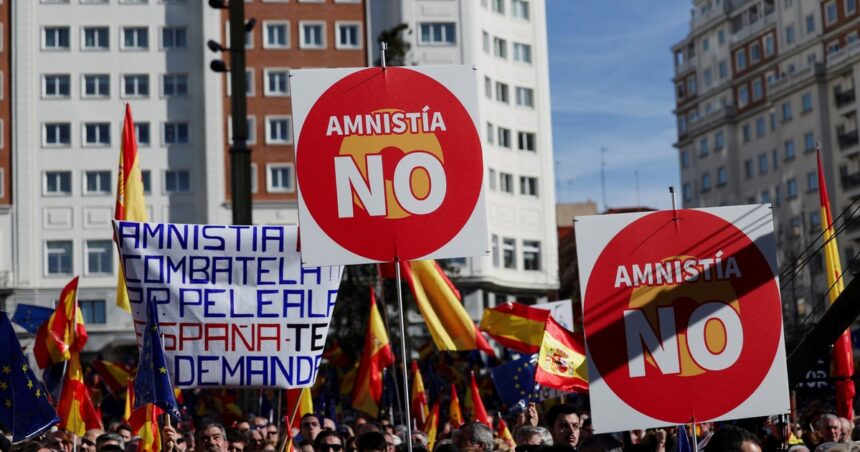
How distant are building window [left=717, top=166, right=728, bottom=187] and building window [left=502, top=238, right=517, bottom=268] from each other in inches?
1149

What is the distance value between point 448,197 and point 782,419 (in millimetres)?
2260

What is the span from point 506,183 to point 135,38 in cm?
1856

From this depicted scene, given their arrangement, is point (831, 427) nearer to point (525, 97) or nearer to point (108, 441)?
point (108, 441)

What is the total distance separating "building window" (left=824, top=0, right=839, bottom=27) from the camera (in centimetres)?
8156

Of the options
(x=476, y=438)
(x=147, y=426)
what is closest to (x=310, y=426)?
(x=147, y=426)

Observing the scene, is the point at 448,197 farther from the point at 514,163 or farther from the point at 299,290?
the point at 514,163

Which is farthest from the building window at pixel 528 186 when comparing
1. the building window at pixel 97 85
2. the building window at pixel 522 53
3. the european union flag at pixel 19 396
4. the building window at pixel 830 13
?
the european union flag at pixel 19 396

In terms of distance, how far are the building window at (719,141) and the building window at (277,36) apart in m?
36.6

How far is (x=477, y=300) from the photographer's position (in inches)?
2633

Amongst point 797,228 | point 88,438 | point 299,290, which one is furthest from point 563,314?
point 797,228

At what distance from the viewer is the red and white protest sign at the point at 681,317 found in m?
7.40

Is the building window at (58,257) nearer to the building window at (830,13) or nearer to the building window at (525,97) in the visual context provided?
the building window at (525,97)

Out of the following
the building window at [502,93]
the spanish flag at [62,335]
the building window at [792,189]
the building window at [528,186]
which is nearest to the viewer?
the spanish flag at [62,335]

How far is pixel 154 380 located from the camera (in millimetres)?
9102
